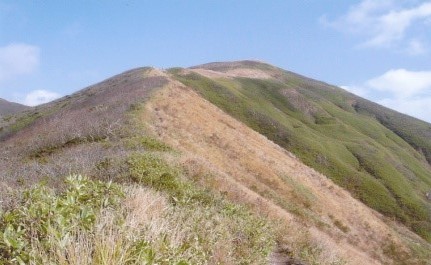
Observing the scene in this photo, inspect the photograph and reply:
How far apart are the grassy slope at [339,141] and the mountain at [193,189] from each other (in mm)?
407

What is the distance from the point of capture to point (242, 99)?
9712 cm

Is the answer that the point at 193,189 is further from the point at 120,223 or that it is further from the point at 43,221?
the point at 43,221

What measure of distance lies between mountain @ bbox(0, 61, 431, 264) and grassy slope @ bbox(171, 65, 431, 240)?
16.0 inches

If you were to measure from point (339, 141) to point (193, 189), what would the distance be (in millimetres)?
89943

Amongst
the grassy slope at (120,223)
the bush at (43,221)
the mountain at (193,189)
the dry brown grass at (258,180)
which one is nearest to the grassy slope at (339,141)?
the mountain at (193,189)

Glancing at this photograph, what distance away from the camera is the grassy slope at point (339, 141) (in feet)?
251

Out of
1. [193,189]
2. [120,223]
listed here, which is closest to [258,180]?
[193,189]

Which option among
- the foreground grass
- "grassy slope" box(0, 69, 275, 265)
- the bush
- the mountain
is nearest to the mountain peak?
the mountain

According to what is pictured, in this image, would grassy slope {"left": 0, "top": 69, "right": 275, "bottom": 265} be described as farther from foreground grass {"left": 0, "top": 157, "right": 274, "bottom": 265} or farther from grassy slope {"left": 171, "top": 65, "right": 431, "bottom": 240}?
grassy slope {"left": 171, "top": 65, "right": 431, "bottom": 240}

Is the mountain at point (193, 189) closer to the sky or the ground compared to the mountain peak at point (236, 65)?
closer to the ground

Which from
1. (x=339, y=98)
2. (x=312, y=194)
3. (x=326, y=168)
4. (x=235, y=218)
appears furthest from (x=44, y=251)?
Answer: (x=339, y=98)

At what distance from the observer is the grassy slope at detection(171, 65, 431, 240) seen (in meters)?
76.4

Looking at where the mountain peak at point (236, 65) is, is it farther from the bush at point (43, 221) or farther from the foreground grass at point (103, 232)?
the bush at point (43, 221)

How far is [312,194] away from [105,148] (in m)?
20.0
